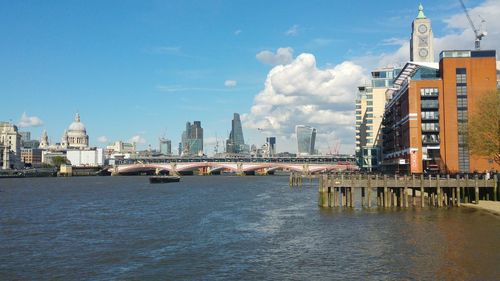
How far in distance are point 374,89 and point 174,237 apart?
146766mm

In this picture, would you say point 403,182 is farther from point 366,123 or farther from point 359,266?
Result: point 366,123

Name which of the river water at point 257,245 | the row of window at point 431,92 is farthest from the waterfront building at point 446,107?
the river water at point 257,245

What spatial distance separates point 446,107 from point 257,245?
73.5 meters

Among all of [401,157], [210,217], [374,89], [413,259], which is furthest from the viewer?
[374,89]

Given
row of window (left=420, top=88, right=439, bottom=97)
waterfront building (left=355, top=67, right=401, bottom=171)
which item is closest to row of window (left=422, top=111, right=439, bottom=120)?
row of window (left=420, top=88, right=439, bottom=97)

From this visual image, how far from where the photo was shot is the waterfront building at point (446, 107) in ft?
335

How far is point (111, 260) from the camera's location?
36312 millimetres

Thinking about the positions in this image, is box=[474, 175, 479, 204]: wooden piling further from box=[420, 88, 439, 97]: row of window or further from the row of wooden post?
box=[420, 88, 439, 97]: row of window

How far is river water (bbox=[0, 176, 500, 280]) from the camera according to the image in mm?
32031

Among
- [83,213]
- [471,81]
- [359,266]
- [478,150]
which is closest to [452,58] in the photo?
[471,81]

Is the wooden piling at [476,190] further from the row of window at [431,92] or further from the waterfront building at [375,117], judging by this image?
the waterfront building at [375,117]

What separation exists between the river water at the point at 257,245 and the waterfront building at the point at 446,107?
1755 inches

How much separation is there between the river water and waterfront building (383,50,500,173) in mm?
44582

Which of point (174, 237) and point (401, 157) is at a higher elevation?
point (401, 157)
